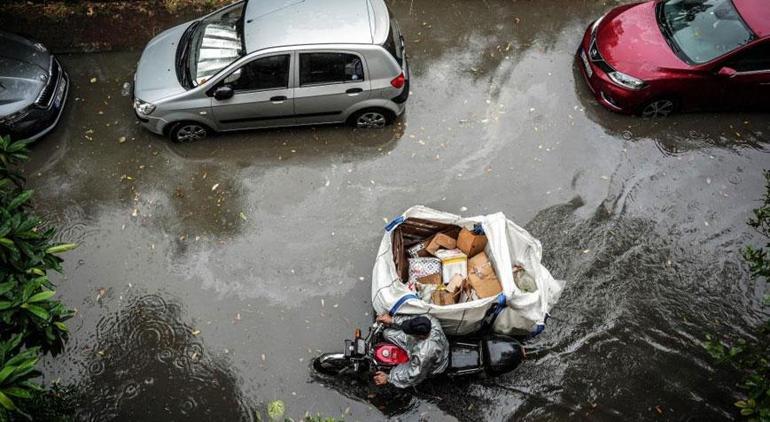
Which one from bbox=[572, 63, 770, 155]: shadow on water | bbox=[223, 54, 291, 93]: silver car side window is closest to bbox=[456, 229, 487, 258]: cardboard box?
bbox=[223, 54, 291, 93]: silver car side window

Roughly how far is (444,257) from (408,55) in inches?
180

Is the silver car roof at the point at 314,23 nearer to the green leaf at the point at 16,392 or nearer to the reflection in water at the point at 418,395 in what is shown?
the reflection in water at the point at 418,395

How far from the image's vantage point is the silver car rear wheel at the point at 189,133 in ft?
27.6

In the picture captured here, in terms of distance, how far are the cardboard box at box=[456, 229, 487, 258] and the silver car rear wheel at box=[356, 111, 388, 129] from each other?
2.77 m

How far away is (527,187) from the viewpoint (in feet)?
27.2

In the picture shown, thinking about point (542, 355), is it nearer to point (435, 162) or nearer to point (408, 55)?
point (435, 162)

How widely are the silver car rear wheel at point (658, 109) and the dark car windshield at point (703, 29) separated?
0.73m

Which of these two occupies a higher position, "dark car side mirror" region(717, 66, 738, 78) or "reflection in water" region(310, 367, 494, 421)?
"dark car side mirror" region(717, 66, 738, 78)

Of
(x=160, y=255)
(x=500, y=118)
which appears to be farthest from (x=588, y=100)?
(x=160, y=255)

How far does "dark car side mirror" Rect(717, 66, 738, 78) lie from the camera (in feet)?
27.4

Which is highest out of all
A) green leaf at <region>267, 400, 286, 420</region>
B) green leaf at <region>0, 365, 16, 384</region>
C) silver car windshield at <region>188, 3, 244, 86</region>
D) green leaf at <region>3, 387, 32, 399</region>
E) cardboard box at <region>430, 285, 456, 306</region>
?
silver car windshield at <region>188, 3, 244, 86</region>

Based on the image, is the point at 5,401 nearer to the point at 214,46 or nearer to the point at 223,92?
the point at 223,92

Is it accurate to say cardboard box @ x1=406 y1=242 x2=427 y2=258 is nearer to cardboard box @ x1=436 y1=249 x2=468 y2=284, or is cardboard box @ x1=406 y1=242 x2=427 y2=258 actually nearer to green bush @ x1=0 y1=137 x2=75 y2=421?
cardboard box @ x1=436 y1=249 x2=468 y2=284

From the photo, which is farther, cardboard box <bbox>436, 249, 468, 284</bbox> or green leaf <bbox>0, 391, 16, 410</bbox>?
cardboard box <bbox>436, 249, 468, 284</bbox>
